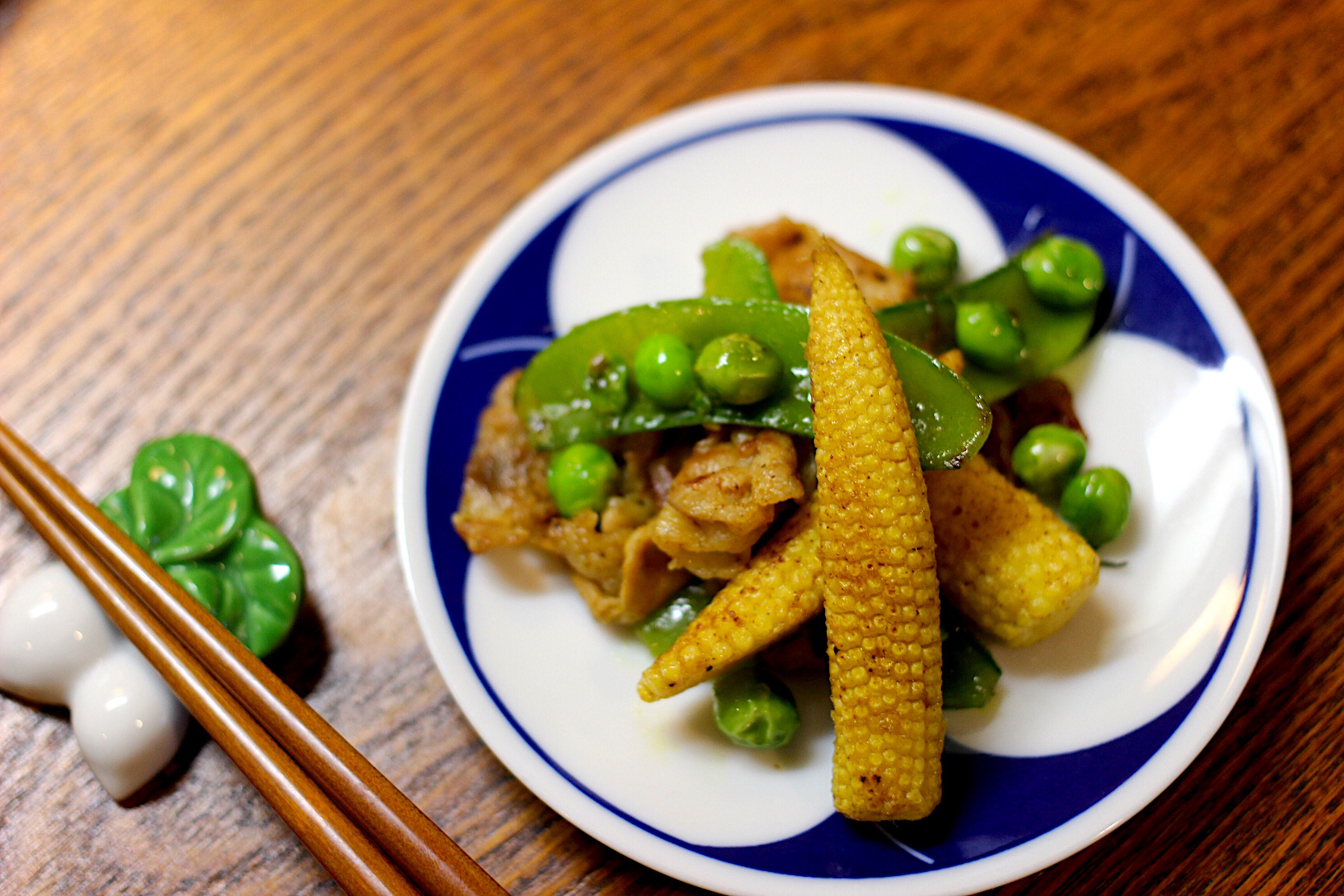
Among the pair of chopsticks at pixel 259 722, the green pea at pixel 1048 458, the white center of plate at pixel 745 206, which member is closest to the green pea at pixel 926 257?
the white center of plate at pixel 745 206

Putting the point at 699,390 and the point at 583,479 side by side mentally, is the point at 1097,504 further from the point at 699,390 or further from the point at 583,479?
the point at 583,479

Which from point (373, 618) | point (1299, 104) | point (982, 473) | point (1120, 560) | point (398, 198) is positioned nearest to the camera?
point (982, 473)

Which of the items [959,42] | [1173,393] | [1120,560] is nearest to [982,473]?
[1120,560]

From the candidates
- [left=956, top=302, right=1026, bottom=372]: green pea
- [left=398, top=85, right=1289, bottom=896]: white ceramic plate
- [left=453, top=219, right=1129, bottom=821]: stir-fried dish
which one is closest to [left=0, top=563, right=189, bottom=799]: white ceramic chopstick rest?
[left=398, top=85, right=1289, bottom=896]: white ceramic plate

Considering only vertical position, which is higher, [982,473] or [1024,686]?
[982,473]

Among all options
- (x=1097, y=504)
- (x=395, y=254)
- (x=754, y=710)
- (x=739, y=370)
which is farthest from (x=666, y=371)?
(x=395, y=254)

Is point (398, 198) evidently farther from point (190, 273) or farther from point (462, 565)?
point (462, 565)
